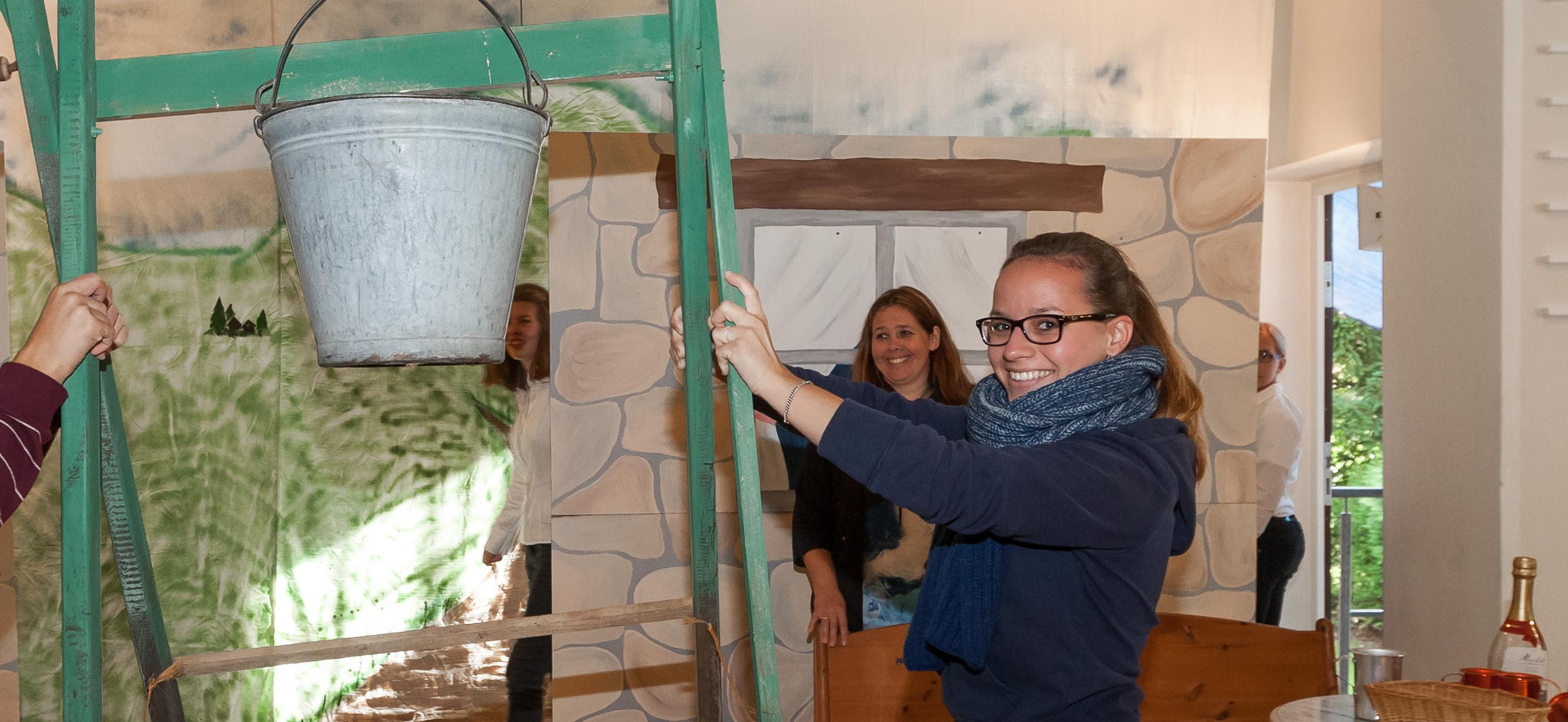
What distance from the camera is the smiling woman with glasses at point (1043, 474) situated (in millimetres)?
1350

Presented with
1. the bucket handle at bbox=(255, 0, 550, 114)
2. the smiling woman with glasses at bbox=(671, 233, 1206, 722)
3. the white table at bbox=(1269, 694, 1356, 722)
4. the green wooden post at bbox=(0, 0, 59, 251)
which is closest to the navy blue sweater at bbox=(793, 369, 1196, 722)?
the smiling woman with glasses at bbox=(671, 233, 1206, 722)

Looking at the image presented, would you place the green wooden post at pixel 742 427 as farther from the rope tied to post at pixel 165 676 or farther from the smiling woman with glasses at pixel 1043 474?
the rope tied to post at pixel 165 676

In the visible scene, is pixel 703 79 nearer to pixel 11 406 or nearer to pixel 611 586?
pixel 11 406

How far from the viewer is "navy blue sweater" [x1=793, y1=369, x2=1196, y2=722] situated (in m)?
1.34

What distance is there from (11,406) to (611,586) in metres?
2.14

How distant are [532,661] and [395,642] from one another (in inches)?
74.4

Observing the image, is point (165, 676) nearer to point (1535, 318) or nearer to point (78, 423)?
point (78, 423)

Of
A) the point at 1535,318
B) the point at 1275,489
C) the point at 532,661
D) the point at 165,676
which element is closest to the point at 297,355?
the point at 532,661

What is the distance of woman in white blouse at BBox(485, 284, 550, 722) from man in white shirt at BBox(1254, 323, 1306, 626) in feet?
8.42

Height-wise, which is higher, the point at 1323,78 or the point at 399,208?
the point at 1323,78

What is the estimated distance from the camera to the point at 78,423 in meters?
1.39

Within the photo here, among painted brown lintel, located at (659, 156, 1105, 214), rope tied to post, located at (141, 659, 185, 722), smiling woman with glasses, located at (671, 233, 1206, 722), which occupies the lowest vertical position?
rope tied to post, located at (141, 659, 185, 722)

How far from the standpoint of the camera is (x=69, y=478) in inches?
54.2

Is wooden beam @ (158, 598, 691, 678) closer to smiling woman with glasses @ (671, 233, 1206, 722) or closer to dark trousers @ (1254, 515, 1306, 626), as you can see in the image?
smiling woman with glasses @ (671, 233, 1206, 722)
